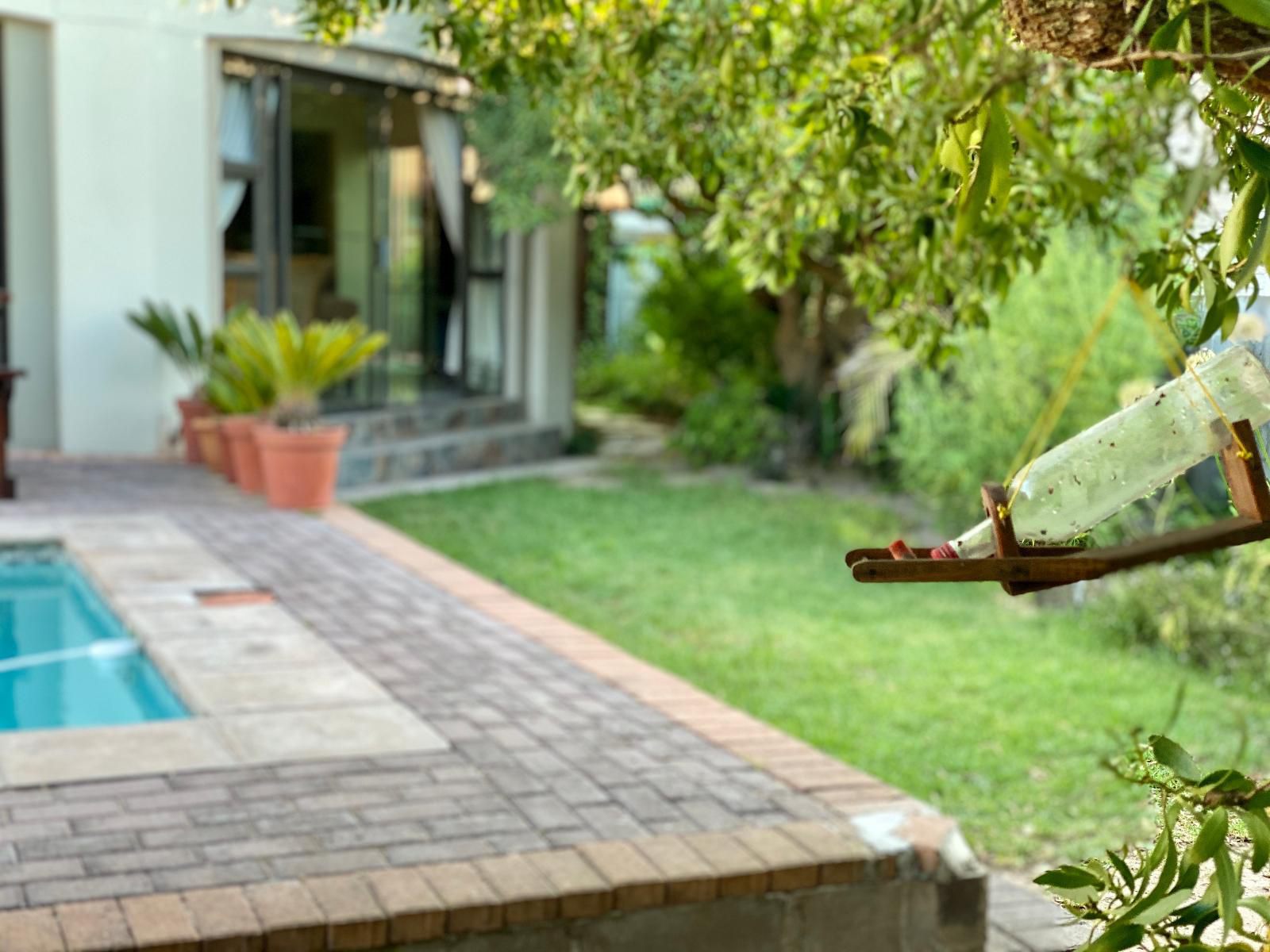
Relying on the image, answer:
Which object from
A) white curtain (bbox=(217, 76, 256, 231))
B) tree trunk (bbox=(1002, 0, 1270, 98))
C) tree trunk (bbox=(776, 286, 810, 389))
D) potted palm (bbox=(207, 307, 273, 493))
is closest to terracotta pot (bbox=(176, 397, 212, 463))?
potted palm (bbox=(207, 307, 273, 493))

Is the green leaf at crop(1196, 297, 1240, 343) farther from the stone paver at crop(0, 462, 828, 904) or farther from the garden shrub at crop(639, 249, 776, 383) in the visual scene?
the garden shrub at crop(639, 249, 776, 383)

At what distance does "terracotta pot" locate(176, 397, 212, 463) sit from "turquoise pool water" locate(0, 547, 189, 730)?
288 cm

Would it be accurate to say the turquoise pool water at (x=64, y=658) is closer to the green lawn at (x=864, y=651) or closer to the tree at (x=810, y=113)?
the green lawn at (x=864, y=651)

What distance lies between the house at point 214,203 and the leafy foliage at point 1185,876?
31.8ft

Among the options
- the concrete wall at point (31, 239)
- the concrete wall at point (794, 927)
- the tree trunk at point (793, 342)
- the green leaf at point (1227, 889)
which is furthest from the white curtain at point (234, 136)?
the green leaf at point (1227, 889)

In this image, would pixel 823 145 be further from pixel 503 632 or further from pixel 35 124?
pixel 35 124

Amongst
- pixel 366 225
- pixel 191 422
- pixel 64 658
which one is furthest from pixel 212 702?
pixel 366 225

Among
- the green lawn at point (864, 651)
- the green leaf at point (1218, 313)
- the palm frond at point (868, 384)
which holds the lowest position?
the green lawn at point (864, 651)

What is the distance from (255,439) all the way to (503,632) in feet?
11.9

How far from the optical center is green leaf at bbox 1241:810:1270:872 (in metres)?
1.54

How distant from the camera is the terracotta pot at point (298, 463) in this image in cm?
905

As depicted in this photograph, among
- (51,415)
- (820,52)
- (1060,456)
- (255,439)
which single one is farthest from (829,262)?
(1060,456)

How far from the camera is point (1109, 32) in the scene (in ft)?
5.74

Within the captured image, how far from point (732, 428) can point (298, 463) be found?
447cm
